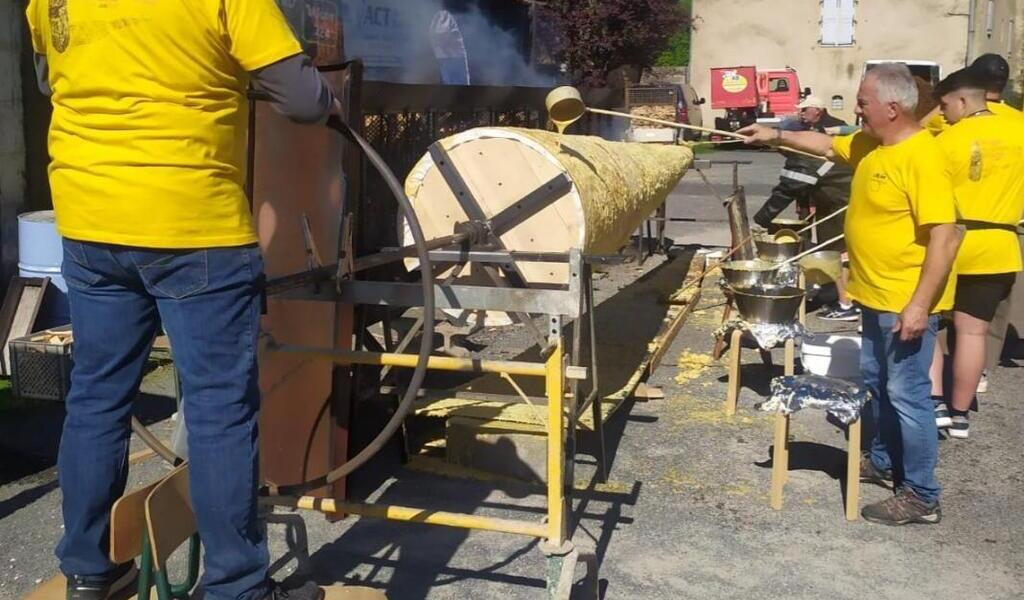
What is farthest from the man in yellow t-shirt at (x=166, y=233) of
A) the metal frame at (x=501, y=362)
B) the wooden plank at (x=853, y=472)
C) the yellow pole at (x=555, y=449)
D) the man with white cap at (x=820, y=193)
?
the man with white cap at (x=820, y=193)

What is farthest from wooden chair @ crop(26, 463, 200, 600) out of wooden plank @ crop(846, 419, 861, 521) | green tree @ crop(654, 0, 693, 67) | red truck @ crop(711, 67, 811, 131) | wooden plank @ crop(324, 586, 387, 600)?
green tree @ crop(654, 0, 693, 67)

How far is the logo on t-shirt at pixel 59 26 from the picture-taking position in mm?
2418

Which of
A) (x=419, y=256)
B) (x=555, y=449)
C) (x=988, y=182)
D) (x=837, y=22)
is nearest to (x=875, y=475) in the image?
(x=988, y=182)

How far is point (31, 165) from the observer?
672 cm

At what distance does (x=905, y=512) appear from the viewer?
13.5 ft

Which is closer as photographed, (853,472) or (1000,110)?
(853,472)

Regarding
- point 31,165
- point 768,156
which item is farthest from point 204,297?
point 768,156

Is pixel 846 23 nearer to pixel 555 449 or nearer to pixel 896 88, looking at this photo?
pixel 896 88

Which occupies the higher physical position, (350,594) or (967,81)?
(967,81)

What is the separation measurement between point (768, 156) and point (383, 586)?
22.0m

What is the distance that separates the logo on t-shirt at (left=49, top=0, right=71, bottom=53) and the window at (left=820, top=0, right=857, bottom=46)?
32307 mm

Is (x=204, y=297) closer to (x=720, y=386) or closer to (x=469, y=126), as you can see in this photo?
(x=720, y=386)

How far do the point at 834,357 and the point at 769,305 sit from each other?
885 mm

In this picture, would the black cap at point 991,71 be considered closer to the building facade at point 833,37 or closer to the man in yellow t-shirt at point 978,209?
the man in yellow t-shirt at point 978,209
